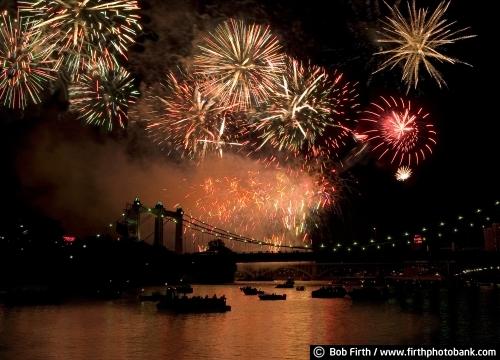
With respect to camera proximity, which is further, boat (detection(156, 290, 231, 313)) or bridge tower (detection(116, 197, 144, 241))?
bridge tower (detection(116, 197, 144, 241))

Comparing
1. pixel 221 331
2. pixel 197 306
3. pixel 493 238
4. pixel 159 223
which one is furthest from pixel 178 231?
pixel 221 331

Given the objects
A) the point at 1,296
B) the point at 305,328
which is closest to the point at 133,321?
the point at 305,328

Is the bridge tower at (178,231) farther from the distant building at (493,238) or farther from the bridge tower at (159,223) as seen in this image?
the distant building at (493,238)

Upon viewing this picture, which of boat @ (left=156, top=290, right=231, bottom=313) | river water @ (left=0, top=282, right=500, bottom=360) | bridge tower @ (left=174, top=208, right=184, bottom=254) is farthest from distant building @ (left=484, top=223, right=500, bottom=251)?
boat @ (left=156, top=290, right=231, bottom=313)

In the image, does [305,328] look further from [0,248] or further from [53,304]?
[0,248]

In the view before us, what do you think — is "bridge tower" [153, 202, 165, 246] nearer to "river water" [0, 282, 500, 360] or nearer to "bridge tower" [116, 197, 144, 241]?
"bridge tower" [116, 197, 144, 241]

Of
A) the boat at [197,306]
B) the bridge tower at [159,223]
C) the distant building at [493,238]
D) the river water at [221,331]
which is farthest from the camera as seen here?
the bridge tower at [159,223]

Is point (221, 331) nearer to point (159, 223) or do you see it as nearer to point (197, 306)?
point (197, 306)

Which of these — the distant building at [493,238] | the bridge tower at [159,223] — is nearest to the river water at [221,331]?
the distant building at [493,238]
